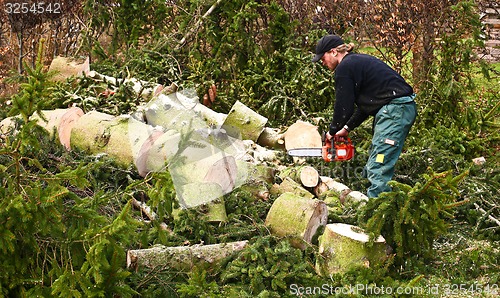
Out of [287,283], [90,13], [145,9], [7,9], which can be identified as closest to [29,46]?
[7,9]

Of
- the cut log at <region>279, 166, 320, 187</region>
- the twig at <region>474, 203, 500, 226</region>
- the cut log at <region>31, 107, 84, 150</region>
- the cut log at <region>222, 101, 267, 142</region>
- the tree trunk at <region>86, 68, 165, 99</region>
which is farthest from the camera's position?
the tree trunk at <region>86, 68, 165, 99</region>

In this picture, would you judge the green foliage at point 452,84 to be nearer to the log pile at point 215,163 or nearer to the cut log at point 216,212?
the log pile at point 215,163

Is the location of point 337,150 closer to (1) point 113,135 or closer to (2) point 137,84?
(1) point 113,135

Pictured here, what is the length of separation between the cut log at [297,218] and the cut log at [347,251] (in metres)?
0.21

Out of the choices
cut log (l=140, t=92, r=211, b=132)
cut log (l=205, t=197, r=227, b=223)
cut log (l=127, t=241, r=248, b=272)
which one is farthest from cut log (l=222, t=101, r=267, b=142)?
cut log (l=127, t=241, r=248, b=272)

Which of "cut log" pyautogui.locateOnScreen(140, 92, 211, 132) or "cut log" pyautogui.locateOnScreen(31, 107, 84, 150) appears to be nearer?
"cut log" pyautogui.locateOnScreen(31, 107, 84, 150)

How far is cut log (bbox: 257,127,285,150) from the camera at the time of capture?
658cm

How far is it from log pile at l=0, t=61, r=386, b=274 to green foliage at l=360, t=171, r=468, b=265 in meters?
0.15

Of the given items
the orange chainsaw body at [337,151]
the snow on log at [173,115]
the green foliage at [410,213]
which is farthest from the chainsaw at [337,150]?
the snow on log at [173,115]

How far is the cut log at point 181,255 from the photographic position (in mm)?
4086

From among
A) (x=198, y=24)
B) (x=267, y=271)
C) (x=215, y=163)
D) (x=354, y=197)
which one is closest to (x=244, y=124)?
(x=215, y=163)

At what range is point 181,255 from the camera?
13.8ft

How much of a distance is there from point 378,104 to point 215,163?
57.7 inches

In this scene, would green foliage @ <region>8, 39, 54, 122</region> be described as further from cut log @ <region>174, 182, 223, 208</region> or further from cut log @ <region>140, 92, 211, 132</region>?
cut log @ <region>140, 92, 211, 132</region>
